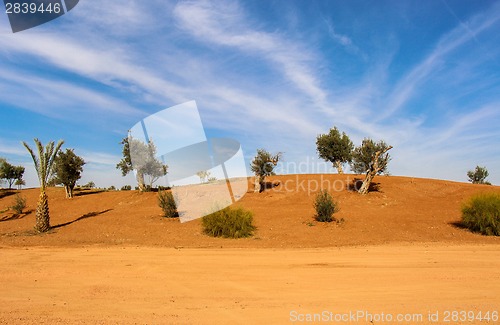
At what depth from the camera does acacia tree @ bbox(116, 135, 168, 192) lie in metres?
33.9

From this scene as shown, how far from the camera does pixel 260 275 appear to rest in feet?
26.1

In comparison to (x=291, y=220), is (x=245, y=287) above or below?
below

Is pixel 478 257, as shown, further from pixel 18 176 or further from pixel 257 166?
pixel 18 176

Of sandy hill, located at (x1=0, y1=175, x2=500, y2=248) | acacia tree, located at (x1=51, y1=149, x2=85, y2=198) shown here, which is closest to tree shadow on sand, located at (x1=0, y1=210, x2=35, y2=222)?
sandy hill, located at (x1=0, y1=175, x2=500, y2=248)

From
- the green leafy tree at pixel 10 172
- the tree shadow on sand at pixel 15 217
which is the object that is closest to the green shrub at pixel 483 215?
the tree shadow on sand at pixel 15 217

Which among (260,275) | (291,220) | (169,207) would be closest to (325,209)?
(291,220)

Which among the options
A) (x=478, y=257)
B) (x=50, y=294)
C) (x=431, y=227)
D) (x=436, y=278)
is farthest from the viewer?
(x=431, y=227)

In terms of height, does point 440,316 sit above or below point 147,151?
below

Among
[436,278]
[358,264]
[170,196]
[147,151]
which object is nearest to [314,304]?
[436,278]

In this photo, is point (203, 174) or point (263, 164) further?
point (203, 174)

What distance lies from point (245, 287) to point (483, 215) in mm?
14352

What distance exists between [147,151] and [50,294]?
1141 inches

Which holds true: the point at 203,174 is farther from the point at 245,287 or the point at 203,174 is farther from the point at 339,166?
the point at 245,287

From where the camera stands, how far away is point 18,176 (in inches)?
1935
